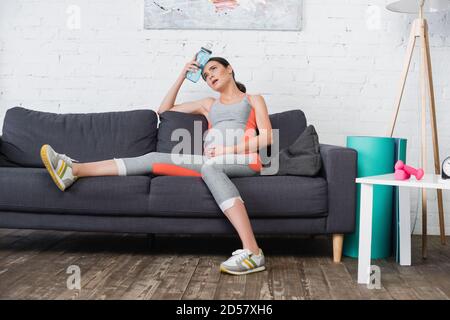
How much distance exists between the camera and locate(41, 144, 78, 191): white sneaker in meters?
2.42

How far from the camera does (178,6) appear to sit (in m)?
3.48

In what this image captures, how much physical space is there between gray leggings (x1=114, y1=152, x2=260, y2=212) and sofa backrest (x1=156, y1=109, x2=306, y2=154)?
0.38 m

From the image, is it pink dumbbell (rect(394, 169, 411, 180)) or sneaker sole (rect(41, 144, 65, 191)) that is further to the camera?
sneaker sole (rect(41, 144, 65, 191))

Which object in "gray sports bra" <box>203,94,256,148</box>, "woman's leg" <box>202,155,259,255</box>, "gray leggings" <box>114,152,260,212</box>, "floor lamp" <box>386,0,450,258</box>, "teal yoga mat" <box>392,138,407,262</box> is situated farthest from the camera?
"floor lamp" <box>386,0,450,258</box>

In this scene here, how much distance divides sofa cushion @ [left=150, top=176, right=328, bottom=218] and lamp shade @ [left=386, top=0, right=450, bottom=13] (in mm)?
1239

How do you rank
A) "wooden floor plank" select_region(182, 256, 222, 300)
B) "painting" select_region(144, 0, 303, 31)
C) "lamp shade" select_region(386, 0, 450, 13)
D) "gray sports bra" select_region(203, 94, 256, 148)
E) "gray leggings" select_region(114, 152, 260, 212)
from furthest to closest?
"painting" select_region(144, 0, 303, 31)
"lamp shade" select_region(386, 0, 450, 13)
"gray sports bra" select_region(203, 94, 256, 148)
"gray leggings" select_region(114, 152, 260, 212)
"wooden floor plank" select_region(182, 256, 222, 300)

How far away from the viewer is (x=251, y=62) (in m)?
3.51

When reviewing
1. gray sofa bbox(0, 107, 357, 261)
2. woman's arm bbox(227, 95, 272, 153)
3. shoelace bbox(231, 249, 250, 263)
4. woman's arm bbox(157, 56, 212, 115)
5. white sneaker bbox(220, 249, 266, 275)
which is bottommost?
white sneaker bbox(220, 249, 266, 275)

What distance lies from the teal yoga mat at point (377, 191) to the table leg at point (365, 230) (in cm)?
45

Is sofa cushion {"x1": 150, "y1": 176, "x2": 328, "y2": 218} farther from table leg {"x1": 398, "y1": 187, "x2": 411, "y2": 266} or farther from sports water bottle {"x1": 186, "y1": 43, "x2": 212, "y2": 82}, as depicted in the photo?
sports water bottle {"x1": 186, "y1": 43, "x2": 212, "y2": 82}

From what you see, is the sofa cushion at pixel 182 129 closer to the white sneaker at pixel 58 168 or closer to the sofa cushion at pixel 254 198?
the sofa cushion at pixel 254 198

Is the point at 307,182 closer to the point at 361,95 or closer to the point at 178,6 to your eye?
the point at 361,95

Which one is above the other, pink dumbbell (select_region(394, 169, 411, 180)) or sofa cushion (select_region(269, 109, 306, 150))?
sofa cushion (select_region(269, 109, 306, 150))

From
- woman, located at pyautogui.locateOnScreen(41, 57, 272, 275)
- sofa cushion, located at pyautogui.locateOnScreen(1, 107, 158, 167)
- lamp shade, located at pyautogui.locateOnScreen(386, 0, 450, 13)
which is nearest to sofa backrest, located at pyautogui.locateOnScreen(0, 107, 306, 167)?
sofa cushion, located at pyautogui.locateOnScreen(1, 107, 158, 167)
